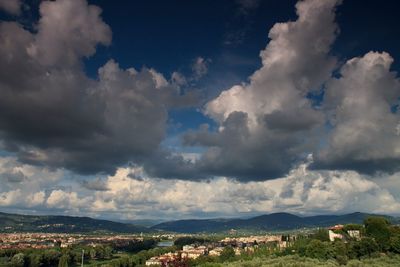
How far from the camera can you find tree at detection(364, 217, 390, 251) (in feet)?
296

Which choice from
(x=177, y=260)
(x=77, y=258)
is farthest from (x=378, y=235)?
(x=77, y=258)

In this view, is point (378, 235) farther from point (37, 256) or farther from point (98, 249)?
point (98, 249)

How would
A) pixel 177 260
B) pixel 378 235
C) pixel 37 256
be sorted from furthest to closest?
pixel 37 256
pixel 378 235
pixel 177 260

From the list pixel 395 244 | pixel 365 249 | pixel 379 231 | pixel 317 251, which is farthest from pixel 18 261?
pixel 395 244

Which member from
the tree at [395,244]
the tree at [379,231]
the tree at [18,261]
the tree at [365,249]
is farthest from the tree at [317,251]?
the tree at [18,261]

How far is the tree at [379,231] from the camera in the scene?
90344mm

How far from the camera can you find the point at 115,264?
129 metres

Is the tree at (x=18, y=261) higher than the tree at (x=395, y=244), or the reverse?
the tree at (x=395, y=244)

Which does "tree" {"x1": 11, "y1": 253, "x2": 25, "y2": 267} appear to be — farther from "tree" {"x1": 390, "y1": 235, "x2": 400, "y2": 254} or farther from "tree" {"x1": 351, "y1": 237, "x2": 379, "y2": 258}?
"tree" {"x1": 390, "y1": 235, "x2": 400, "y2": 254}

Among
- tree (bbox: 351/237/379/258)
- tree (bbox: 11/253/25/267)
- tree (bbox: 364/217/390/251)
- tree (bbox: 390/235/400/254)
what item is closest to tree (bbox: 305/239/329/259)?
tree (bbox: 351/237/379/258)

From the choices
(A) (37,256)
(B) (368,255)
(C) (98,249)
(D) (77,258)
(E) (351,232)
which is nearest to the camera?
(B) (368,255)

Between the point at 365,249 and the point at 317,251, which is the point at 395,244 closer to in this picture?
the point at 365,249

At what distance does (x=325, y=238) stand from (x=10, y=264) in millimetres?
106476

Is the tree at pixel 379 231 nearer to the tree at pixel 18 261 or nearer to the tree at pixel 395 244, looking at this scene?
the tree at pixel 395 244
